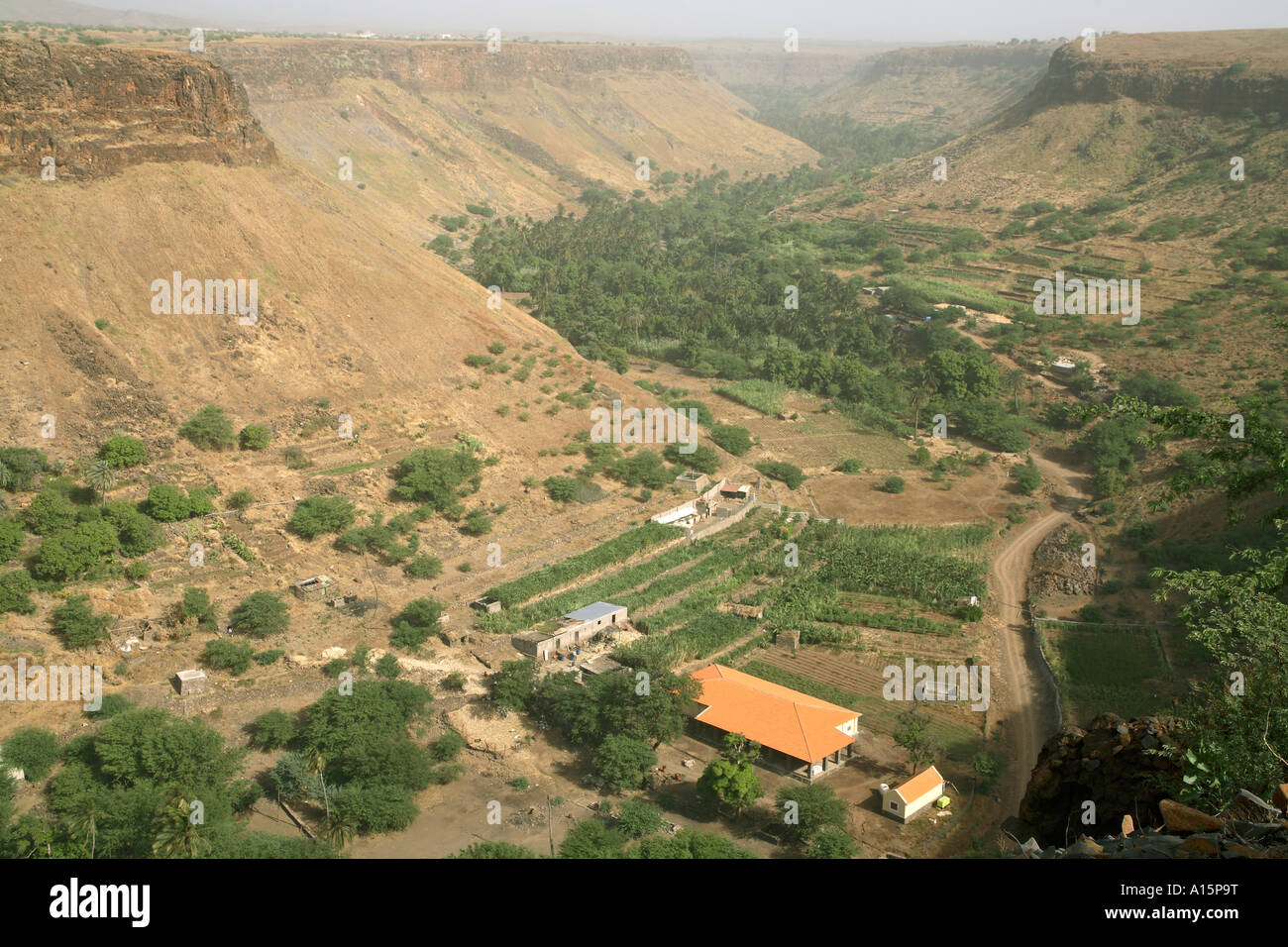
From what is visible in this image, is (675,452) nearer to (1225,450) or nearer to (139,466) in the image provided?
(139,466)

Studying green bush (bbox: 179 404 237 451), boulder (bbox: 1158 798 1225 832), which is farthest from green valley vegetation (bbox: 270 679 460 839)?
boulder (bbox: 1158 798 1225 832)

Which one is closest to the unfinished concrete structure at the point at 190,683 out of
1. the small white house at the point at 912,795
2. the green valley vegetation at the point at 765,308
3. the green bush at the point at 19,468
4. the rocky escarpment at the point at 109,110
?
the green bush at the point at 19,468

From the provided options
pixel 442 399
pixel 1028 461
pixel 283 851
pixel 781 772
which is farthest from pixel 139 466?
pixel 1028 461

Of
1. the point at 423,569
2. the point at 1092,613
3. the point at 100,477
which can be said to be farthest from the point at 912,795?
the point at 100,477

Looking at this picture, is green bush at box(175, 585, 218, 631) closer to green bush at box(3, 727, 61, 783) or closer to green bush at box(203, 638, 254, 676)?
green bush at box(203, 638, 254, 676)

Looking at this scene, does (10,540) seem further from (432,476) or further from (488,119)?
(488,119)
